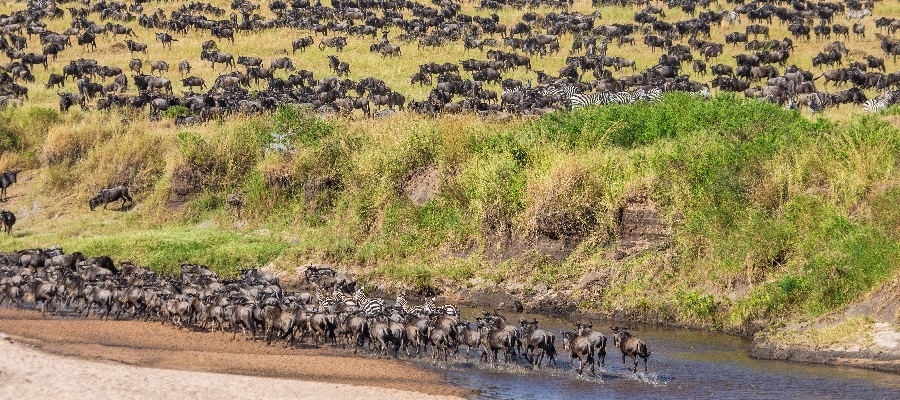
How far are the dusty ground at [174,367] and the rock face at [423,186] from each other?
34.0ft

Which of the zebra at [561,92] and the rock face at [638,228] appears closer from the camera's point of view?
the rock face at [638,228]

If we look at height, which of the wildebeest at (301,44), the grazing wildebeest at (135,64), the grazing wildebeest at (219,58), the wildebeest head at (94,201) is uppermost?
the wildebeest at (301,44)

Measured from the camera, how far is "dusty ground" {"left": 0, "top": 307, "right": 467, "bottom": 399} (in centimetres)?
1728

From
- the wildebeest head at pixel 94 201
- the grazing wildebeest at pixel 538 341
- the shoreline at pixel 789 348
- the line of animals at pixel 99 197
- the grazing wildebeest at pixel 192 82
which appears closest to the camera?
the grazing wildebeest at pixel 538 341

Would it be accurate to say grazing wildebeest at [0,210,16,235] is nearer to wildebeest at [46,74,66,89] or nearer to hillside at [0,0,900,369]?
hillside at [0,0,900,369]

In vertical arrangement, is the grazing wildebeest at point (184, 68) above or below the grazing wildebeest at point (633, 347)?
above

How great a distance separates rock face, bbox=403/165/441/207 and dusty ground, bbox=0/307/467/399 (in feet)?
34.0

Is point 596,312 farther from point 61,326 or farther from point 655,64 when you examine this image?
point 655,64

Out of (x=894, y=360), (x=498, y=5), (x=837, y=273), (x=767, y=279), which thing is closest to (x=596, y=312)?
(x=767, y=279)

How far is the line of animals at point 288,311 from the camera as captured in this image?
2031 centimetres

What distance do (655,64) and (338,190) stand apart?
25023 millimetres

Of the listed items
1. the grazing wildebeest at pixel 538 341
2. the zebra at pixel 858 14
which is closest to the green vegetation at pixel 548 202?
the grazing wildebeest at pixel 538 341

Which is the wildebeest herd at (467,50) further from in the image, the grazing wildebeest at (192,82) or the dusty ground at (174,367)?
the dusty ground at (174,367)

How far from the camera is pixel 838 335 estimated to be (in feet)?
68.9
